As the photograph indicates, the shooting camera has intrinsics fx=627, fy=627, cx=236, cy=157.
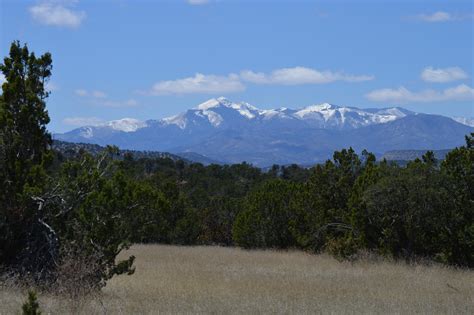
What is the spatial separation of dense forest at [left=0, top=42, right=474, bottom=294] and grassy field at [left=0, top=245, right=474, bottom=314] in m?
0.94

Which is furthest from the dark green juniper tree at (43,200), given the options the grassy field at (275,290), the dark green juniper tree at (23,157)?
the grassy field at (275,290)

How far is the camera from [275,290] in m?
13.7

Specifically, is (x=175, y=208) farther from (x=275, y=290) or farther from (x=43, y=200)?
(x=43, y=200)

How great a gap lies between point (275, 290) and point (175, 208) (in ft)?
63.5

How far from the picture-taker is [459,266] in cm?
1828

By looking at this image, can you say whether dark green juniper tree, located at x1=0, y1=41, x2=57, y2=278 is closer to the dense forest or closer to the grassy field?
the dense forest

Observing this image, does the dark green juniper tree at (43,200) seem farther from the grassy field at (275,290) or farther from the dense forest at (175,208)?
the grassy field at (275,290)

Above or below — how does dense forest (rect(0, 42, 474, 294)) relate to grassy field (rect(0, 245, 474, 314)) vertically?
above

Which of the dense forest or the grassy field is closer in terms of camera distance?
the grassy field

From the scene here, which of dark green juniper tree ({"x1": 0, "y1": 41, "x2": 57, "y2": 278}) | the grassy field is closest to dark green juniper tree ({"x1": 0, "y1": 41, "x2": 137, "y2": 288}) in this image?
dark green juniper tree ({"x1": 0, "y1": 41, "x2": 57, "y2": 278})

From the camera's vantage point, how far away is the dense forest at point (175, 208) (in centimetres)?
1143

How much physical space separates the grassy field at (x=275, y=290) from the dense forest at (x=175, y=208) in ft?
3.09

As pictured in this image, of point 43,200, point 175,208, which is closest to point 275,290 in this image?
point 43,200

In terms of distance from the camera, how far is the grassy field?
415 inches
